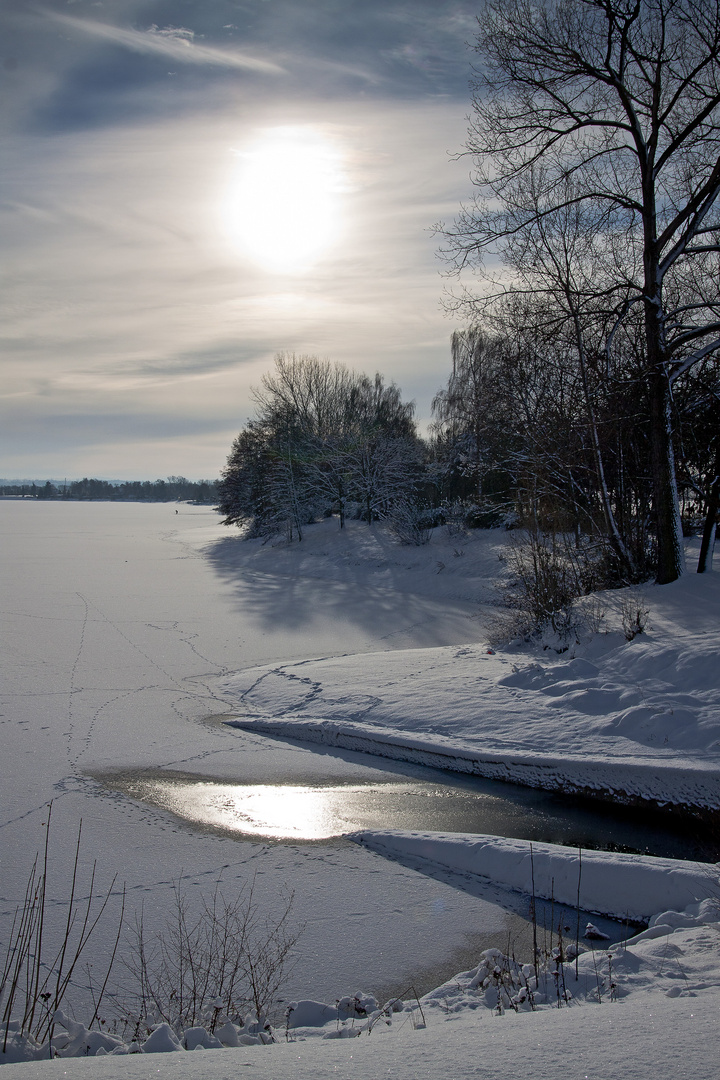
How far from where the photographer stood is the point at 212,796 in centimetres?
680

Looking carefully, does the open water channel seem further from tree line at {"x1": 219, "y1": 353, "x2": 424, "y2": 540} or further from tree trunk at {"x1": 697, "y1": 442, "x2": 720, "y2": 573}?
tree line at {"x1": 219, "y1": 353, "x2": 424, "y2": 540}

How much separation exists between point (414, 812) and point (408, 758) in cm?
149

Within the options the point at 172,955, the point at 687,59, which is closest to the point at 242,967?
the point at 172,955

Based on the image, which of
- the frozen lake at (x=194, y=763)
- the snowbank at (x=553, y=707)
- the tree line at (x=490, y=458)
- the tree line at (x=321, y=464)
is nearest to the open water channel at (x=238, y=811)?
the frozen lake at (x=194, y=763)

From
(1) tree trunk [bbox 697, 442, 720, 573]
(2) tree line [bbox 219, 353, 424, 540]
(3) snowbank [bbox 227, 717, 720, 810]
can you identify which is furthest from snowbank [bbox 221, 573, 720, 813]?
(2) tree line [bbox 219, 353, 424, 540]

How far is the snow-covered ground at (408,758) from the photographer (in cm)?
272

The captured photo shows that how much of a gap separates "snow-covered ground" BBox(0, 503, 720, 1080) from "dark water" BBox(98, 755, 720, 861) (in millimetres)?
236

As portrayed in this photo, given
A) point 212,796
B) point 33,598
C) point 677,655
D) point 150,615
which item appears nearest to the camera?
point 212,796

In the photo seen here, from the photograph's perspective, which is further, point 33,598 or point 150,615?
point 33,598

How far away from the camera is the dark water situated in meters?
5.98

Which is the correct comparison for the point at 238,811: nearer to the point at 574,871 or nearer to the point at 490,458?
the point at 574,871

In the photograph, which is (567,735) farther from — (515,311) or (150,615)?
(150,615)

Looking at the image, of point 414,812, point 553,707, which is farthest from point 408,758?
point 553,707

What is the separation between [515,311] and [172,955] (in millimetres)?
10661
